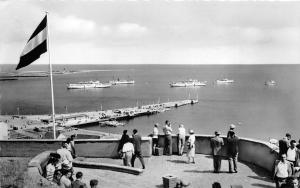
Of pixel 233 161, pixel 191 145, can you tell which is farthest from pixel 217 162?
pixel 191 145

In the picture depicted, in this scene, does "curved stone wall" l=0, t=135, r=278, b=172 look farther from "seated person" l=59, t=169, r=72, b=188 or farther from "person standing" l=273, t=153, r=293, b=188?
"seated person" l=59, t=169, r=72, b=188

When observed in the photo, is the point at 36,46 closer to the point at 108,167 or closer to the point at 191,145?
the point at 108,167

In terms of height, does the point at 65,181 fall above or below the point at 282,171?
above

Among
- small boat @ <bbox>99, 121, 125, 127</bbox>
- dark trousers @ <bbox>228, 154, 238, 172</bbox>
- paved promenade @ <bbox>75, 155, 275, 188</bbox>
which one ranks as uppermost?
dark trousers @ <bbox>228, 154, 238, 172</bbox>

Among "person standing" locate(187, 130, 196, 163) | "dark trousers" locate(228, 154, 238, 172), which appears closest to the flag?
"person standing" locate(187, 130, 196, 163)

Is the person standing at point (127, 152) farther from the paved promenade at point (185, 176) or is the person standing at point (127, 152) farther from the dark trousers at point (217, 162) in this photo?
the dark trousers at point (217, 162)
